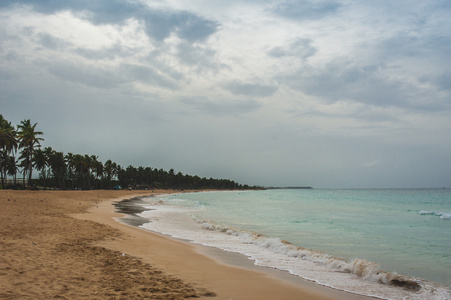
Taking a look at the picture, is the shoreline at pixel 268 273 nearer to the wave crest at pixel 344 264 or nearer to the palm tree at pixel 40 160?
the wave crest at pixel 344 264

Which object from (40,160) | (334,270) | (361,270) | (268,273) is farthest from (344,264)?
(40,160)

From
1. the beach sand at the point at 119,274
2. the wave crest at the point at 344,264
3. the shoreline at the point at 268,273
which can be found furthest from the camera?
the wave crest at the point at 344,264

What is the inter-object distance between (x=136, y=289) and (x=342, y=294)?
4.68 meters

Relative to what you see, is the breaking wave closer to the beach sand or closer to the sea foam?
the sea foam

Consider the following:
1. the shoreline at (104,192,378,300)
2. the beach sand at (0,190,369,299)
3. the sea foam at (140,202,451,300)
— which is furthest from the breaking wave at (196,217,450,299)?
the beach sand at (0,190,369,299)

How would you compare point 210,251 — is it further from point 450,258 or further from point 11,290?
point 450,258

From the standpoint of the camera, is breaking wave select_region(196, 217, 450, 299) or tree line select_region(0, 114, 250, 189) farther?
tree line select_region(0, 114, 250, 189)

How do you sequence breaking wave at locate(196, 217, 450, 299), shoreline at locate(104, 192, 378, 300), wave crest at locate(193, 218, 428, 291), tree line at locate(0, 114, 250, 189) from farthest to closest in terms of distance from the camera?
tree line at locate(0, 114, 250, 189) → wave crest at locate(193, 218, 428, 291) → breaking wave at locate(196, 217, 450, 299) → shoreline at locate(104, 192, 378, 300)

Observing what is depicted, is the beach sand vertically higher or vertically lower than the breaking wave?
higher

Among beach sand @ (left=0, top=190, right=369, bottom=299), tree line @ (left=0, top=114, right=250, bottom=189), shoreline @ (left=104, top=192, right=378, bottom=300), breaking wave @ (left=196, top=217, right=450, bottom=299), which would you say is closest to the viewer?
beach sand @ (left=0, top=190, right=369, bottom=299)

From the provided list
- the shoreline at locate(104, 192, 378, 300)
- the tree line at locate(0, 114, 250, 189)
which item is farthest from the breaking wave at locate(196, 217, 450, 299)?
the tree line at locate(0, 114, 250, 189)

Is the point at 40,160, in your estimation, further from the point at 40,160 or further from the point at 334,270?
the point at 334,270

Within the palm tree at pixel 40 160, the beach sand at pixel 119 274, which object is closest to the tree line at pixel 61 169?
the palm tree at pixel 40 160

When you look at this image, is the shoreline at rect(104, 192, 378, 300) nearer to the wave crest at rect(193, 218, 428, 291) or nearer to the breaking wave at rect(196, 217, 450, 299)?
the breaking wave at rect(196, 217, 450, 299)
